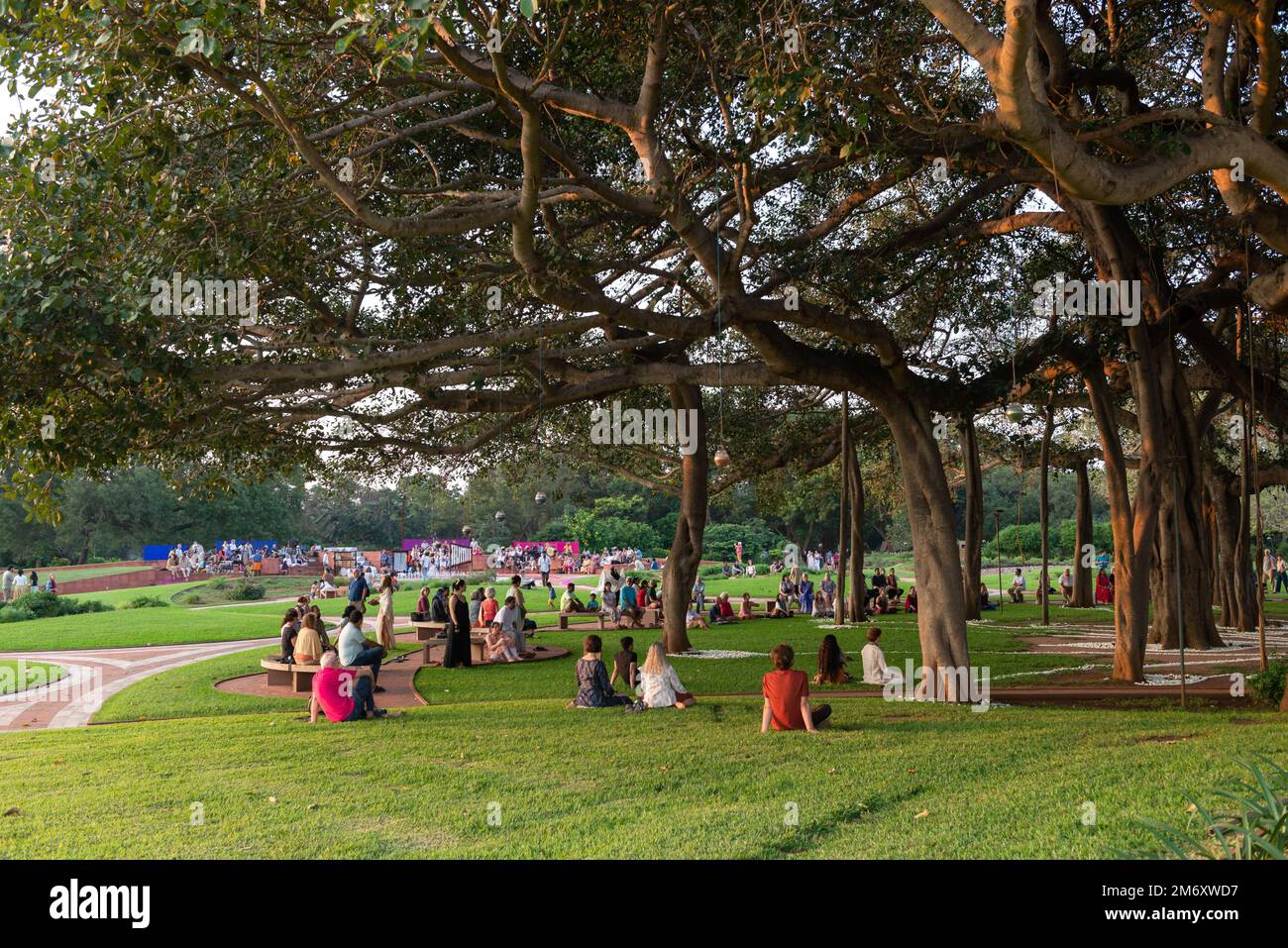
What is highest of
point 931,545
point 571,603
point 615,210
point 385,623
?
point 615,210

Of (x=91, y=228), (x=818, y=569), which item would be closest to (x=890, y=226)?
(x=91, y=228)

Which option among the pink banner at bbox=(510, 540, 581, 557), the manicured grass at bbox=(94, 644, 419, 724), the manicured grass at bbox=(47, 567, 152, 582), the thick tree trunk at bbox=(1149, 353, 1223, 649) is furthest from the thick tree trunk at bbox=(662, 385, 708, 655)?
the pink banner at bbox=(510, 540, 581, 557)

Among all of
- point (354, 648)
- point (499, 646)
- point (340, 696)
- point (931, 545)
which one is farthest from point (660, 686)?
point (499, 646)

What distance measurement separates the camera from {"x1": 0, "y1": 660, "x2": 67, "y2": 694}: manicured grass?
17228 millimetres

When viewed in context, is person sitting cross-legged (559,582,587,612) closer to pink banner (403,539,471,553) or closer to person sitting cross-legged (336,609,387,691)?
person sitting cross-legged (336,609,387,691)

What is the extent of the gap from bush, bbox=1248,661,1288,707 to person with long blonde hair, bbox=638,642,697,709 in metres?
6.39

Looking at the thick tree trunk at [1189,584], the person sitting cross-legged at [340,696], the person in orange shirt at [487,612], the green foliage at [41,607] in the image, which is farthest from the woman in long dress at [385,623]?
the green foliage at [41,607]

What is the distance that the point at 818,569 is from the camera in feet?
192

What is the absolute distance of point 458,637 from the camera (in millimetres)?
17719

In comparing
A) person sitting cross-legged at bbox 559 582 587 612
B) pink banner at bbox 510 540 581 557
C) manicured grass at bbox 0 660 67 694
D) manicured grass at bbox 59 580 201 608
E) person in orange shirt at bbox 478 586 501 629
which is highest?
pink banner at bbox 510 540 581 557

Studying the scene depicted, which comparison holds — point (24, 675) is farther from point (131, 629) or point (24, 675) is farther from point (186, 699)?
point (131, 629)

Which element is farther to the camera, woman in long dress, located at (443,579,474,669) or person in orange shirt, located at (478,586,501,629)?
person in orange shirt, located at (478,586,501,629)

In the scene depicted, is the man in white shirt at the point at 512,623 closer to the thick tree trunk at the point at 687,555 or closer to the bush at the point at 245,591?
the thick tree trunk at the point at 687,555

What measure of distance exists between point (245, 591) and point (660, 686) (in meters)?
32.4
